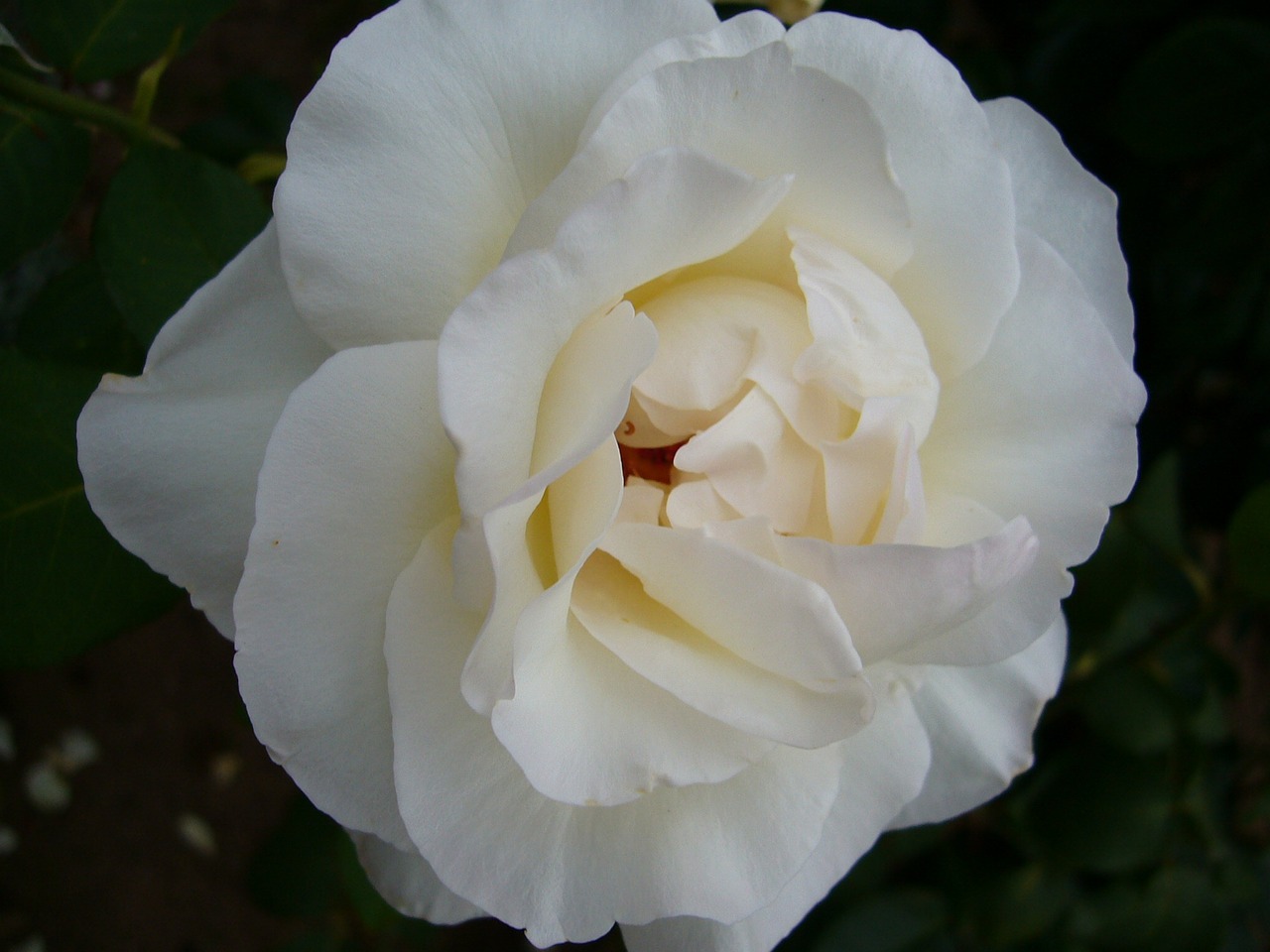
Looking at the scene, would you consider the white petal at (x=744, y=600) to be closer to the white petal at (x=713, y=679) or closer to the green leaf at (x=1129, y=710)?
the white petal at (x=713, y=679)

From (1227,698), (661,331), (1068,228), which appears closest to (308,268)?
(661,331)

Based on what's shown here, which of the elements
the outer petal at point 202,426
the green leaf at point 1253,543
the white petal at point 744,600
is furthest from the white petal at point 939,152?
the green leaf at point 1253,543

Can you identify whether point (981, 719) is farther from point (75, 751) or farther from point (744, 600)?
point (75, 751)

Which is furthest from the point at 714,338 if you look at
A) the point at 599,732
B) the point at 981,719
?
the point at 981,719

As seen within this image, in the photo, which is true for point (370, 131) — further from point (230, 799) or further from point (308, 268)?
point (230, 799)

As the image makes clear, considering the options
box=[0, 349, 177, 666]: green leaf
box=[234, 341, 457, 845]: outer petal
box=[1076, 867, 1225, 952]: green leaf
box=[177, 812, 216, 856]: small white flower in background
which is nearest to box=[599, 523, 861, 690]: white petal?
box=[234, 341, 457, 845]: outer petal

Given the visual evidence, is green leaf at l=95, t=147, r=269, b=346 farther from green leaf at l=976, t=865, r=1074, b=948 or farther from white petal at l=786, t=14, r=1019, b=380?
green leaf at l=976, t=865, r=1074, b=948
